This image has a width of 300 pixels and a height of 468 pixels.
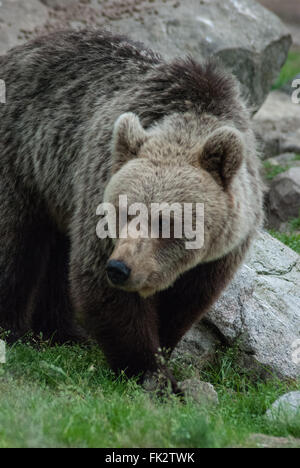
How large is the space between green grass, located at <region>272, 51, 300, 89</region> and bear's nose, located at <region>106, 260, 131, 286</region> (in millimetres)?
11487

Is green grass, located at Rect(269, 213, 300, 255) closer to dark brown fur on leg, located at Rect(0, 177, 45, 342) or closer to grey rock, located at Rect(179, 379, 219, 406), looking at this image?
dark brown fur on leg, located at Rect(0, 177, 45, 342)

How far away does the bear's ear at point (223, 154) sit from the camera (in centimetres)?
525

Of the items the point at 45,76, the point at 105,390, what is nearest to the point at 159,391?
the point at 105,390

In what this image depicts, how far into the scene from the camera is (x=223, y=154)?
529cm

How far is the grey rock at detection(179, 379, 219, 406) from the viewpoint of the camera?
5.78 metres

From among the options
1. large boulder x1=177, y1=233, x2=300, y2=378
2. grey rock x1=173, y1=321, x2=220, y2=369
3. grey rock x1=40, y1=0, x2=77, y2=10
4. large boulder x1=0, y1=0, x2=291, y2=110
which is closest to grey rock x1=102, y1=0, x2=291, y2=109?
large boulder x1=0, y1=0, x2=291, y2=110

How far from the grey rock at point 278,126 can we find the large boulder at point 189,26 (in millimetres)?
1005

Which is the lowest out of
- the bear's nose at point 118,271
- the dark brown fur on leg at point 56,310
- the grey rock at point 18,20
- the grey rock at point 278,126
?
the dark brown fur on leg at point 56,310

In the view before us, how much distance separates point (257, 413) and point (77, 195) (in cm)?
216

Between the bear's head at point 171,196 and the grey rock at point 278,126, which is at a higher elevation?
the bear's head at point 171,196

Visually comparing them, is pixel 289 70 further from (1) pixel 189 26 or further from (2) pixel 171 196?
(2) pixel 171 196

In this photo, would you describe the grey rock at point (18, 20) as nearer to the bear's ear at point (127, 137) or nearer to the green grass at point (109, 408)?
the green grass at point (109, 408)

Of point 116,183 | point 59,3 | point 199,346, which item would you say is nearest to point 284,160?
point 59,3

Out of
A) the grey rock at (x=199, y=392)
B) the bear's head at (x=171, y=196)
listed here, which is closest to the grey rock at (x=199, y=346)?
the grey rock at (x=199, y=392)
